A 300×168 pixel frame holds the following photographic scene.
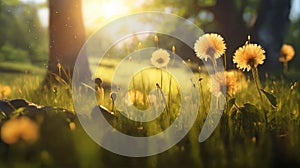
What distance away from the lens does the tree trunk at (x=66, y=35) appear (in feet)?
18.8

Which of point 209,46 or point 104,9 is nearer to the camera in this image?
point 209,46

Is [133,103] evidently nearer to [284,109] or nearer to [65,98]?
[65,98]

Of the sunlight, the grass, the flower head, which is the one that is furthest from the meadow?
the sunlight

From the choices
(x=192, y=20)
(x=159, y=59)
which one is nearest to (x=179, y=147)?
(x=159, y=59)

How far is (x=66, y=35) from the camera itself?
583cm

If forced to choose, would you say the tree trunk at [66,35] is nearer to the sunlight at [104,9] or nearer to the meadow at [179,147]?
the meadow at [179,147]

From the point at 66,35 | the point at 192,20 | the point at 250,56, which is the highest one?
the point at 192,20

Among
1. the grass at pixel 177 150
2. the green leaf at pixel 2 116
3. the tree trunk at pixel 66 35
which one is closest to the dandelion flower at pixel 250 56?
the grass at pixel 177 150

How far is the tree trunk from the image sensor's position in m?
5.72

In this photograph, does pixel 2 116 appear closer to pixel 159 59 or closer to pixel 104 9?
pixel 159 59

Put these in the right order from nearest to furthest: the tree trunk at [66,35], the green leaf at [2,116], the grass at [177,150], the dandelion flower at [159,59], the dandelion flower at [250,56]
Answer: the grass at [177,150]
the dandelion flower at [250,56]
the green leaf at [2,116]
the dandelion flower at [159,59]
the tree trunk at [66,35]

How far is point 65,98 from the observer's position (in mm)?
3812

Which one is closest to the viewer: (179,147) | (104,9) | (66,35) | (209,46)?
(179,147)

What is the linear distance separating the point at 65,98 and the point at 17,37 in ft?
68.5
